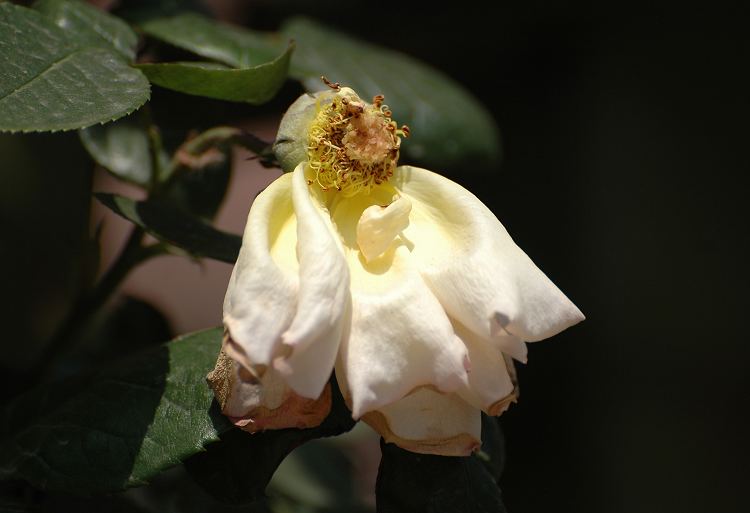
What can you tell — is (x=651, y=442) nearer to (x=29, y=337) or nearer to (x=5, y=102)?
(x=29, y=337)

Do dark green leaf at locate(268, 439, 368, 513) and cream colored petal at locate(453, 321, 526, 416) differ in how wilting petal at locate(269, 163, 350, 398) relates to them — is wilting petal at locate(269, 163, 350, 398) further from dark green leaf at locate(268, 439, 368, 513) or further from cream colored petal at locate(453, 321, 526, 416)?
dark green leaf at locate(268, 439, 368, 513)

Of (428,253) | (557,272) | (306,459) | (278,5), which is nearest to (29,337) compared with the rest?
(306,459)

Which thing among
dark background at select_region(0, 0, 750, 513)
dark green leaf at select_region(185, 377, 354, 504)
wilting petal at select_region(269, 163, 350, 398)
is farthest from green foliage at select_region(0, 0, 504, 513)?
dark background at select_region(0, 0, 750, 513)

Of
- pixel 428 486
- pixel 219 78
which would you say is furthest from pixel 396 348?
pixel 219 78

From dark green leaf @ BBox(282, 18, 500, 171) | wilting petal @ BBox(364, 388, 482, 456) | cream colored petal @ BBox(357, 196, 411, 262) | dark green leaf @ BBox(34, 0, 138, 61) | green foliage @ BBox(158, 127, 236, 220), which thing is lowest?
green foliage @ BBox(158, 127, 236, 220)

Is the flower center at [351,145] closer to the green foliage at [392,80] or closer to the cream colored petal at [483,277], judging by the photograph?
the cream colored petal at [483,277]

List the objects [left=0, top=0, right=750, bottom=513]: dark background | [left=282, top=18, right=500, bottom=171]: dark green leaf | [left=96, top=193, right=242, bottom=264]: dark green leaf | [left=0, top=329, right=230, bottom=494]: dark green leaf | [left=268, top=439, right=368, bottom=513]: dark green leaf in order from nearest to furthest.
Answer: [left=0, top=329, right=230, bottom=494]: dark green leaf
[left=96, top=193, right=242, bottom=264]: dark green leaf
[left=282, top=18, right=500, bottom=171]: dark green leaf
[left=268, top=439, right=368, bottom=513]: dark green leaf
[left=0, top=0, right=750, bottom=513]: dark background

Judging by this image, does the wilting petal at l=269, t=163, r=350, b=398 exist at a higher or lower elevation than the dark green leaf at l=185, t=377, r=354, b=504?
higher

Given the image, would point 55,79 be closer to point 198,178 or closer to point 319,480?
point 198,178
